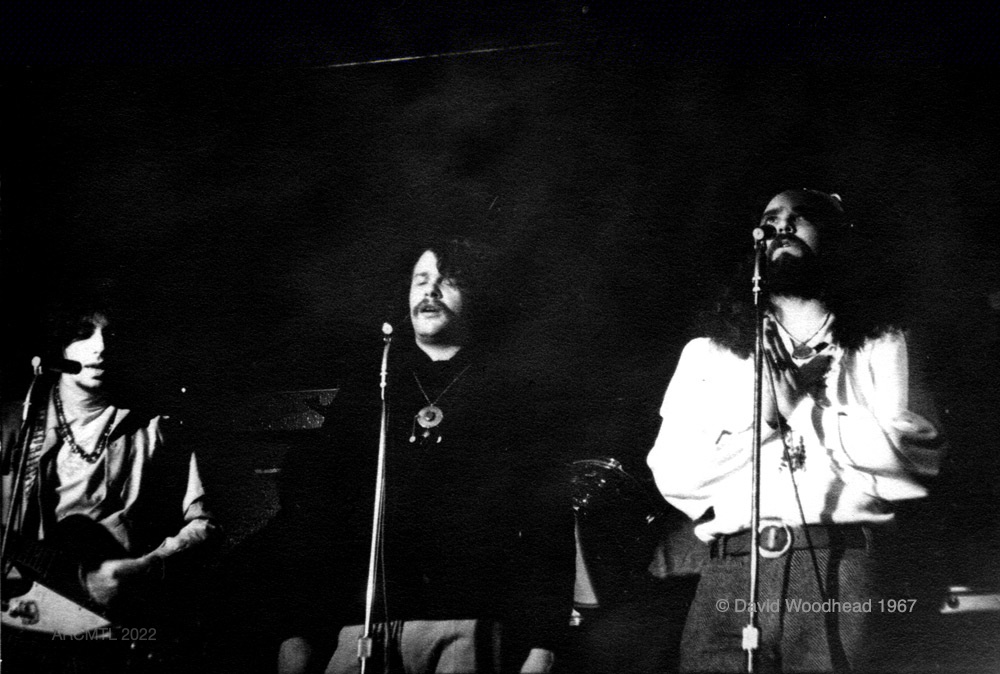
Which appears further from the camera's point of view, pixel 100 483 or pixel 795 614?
pixel 100 483

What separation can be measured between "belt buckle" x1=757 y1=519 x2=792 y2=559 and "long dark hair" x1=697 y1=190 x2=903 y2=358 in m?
0.44

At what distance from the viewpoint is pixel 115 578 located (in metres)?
2.15

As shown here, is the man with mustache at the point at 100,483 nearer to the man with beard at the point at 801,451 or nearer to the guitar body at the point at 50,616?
the guitar body at the point at 50,616

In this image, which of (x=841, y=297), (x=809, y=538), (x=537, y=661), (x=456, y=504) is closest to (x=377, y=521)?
(x=456, y=504)

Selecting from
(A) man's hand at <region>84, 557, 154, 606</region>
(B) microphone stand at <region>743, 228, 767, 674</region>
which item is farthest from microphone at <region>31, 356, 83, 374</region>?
(B) microphone stand at <region>743, 228, 767, 674</region>

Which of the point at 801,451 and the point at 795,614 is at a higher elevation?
the point at 801,451

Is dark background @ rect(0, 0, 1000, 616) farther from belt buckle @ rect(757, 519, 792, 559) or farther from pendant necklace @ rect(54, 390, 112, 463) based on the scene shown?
belt buckle @ rect(757, 519, 792, 559)

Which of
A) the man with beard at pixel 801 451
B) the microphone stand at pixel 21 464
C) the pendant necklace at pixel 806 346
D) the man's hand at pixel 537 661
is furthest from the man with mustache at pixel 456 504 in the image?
the microphone stand at pixel 21 464

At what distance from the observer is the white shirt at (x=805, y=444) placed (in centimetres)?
210

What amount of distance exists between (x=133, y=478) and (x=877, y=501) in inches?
76.0

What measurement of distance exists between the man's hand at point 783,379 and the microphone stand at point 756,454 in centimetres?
2

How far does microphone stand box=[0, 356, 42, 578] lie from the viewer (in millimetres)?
2180

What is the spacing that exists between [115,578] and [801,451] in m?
1.79

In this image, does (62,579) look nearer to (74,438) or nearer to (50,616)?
(50,616)
